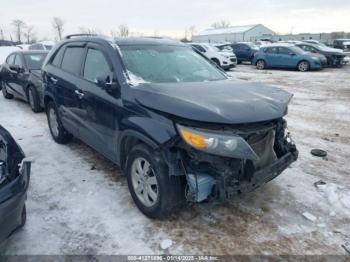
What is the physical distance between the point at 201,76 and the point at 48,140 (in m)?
3.30

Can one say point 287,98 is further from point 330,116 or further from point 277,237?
point 330,116

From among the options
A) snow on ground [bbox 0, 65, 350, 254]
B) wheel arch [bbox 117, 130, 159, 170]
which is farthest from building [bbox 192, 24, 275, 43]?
wheel arch [bbox 117, 130, 159, 170]

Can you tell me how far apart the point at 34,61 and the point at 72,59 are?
14.0 ft

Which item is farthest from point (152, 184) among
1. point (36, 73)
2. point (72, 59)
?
point (36, 73)

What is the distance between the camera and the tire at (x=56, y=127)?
5.22 metres

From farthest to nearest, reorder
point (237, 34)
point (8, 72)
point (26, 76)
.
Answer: point (237, 34) < point (8, 72) < point (26, 76)

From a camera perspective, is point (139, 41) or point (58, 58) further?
point (58, 58)

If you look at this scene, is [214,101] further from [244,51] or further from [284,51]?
[244,51]

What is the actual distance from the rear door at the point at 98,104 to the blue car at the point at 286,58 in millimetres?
16304

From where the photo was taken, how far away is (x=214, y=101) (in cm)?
286

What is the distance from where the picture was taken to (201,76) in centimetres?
395

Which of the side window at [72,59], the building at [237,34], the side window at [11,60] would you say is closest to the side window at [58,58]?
the side window at [72,59]

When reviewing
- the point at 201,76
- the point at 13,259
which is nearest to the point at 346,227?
the point at 201,76

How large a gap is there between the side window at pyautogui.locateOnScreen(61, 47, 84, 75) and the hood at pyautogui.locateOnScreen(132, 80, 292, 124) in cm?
157
